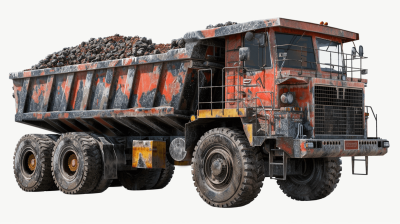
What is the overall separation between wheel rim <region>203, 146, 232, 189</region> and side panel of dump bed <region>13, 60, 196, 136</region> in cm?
162

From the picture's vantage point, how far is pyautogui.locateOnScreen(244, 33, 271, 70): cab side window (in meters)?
14.5

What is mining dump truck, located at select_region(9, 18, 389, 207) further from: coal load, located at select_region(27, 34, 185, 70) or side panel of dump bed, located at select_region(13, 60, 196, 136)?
coal load, located at select_region(27, 34, 185, 70)

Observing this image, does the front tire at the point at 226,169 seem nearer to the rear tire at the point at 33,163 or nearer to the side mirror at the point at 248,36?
the side mirror at the point at 248,36

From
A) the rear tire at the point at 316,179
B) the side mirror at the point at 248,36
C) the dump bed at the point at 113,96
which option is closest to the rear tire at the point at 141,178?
the dump bed at the point at 113,96

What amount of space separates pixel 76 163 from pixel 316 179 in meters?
6.80

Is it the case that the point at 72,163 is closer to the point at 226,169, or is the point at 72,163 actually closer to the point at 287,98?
the point at 226,169

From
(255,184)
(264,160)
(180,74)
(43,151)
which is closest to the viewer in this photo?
(255,184)

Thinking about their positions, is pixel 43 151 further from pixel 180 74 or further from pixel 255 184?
pixel 255 184

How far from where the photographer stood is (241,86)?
14.9 m

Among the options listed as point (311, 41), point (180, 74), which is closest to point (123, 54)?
point (180, 74)

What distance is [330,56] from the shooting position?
15.4 meters

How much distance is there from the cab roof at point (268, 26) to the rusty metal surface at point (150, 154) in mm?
3012

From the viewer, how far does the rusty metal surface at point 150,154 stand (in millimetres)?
16484

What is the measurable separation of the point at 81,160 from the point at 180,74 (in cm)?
392
